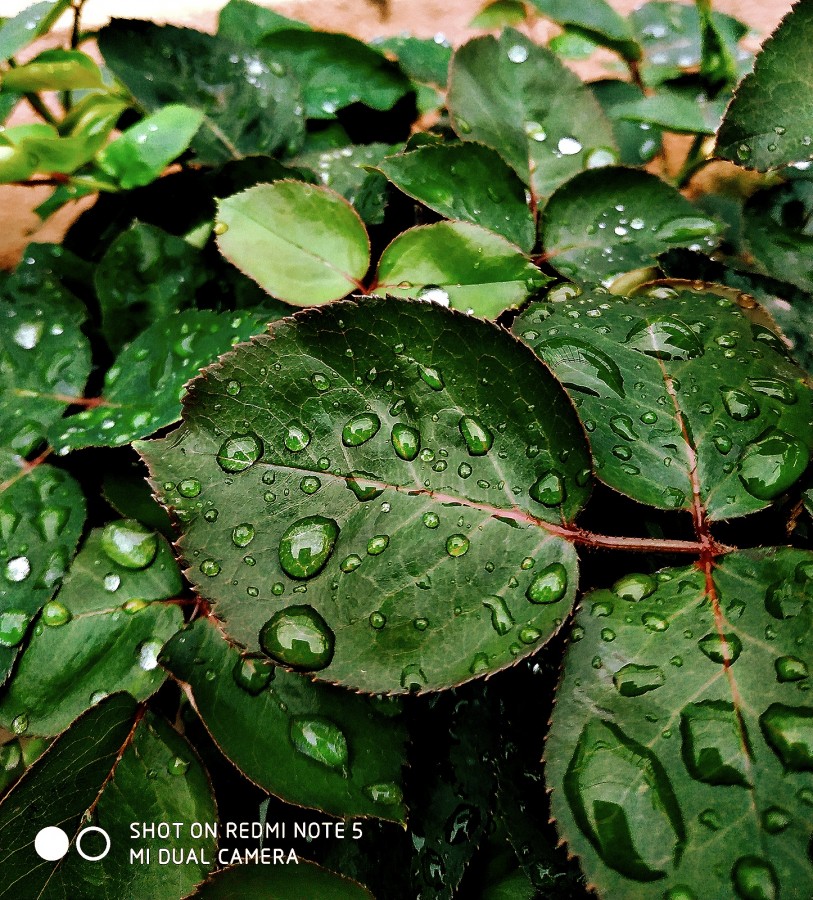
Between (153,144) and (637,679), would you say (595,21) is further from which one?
(637,679)

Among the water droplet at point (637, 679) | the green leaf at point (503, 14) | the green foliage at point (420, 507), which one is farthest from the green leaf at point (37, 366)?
the green leaf at point (503, 14)

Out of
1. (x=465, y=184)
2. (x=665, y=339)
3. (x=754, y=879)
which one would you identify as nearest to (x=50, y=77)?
(x=465, y=184)

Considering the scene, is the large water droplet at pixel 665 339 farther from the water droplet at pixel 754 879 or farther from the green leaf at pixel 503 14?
the green leaf at pixel 503 14

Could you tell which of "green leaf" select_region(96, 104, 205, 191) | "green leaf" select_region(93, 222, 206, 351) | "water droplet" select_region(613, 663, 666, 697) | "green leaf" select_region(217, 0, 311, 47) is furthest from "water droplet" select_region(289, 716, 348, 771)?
"green leaf" select_region(217, 0, 311, 47)

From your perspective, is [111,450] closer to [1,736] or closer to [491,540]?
[1,736]

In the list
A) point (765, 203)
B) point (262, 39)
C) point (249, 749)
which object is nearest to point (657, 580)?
point (249, 749)

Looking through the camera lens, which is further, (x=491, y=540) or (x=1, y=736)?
(x=1, y=736)
